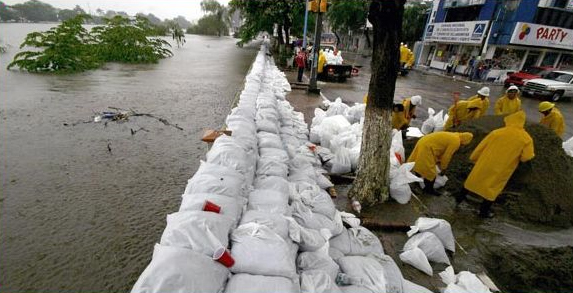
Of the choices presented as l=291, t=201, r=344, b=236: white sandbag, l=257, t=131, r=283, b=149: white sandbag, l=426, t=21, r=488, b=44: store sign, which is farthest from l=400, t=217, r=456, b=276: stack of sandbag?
l=426, t=21, r=488, b=44: store sign

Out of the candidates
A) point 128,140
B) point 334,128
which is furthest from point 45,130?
point 334,128

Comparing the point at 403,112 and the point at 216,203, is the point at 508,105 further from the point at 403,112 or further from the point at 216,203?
the point at 216,203

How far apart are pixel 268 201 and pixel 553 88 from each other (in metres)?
16.1

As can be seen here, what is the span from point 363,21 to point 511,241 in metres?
33.5

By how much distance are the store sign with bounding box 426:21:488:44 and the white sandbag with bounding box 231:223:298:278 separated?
2132 cm

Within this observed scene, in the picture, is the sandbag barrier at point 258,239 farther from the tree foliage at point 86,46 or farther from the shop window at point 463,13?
the shop window at point 463,13

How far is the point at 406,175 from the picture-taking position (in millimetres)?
3639

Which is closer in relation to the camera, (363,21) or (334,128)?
(334,128)

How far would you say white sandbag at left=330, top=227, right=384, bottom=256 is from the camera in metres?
2.57

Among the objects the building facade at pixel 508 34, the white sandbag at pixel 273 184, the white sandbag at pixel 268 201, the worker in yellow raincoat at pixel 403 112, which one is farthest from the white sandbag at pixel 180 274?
the building facade at pixel 508 34

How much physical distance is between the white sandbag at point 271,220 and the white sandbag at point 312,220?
35cm

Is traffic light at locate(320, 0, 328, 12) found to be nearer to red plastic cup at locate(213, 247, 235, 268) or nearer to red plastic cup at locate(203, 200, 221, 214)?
red plastic cup at locate(203, 200, 221, 214)

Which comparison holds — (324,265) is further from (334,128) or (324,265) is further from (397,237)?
(334,128)

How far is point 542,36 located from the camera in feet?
58.4
